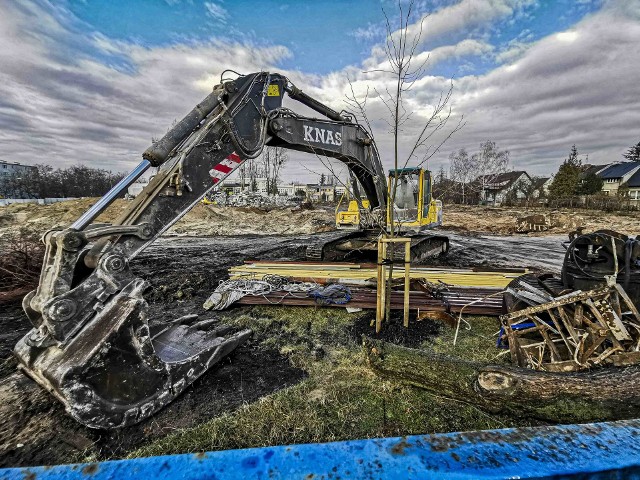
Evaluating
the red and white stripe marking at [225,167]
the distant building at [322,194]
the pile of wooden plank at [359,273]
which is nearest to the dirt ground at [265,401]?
the pile of wooden plank at [359,273]

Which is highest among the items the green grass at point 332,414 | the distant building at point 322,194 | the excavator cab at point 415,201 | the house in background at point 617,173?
the house in background at point 617,173

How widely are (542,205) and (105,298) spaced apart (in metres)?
39.4

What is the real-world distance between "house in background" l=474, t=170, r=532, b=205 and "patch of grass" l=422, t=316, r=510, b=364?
47628mm

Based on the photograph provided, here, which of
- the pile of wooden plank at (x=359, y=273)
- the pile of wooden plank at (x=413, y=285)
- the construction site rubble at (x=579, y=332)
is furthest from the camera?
the pile of wooden plank at (x=359, y=273)

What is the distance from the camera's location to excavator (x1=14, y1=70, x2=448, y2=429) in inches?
98.1

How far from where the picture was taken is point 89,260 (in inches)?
112

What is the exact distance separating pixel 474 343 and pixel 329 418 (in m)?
2.39

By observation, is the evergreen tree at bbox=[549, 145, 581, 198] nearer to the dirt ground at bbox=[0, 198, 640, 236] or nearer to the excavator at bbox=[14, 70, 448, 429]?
the dirt ground at bbox=[0, 198, 640, 236]

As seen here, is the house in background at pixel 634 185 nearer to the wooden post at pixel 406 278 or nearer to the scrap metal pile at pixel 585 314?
the scrap metal pile at pixel 585 314

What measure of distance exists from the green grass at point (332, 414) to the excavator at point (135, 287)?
51 centimetres

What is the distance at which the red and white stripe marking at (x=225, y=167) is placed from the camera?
3.90 meters

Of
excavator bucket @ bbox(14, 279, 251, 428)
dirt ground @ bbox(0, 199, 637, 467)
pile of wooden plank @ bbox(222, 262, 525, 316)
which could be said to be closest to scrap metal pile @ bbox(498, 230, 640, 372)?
dirt ground @ bbox(0, 199, 637, 467)

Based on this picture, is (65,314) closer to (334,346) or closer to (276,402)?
(276,402)

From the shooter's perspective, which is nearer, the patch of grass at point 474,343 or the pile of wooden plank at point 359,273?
the patch of grass at point 474,343
